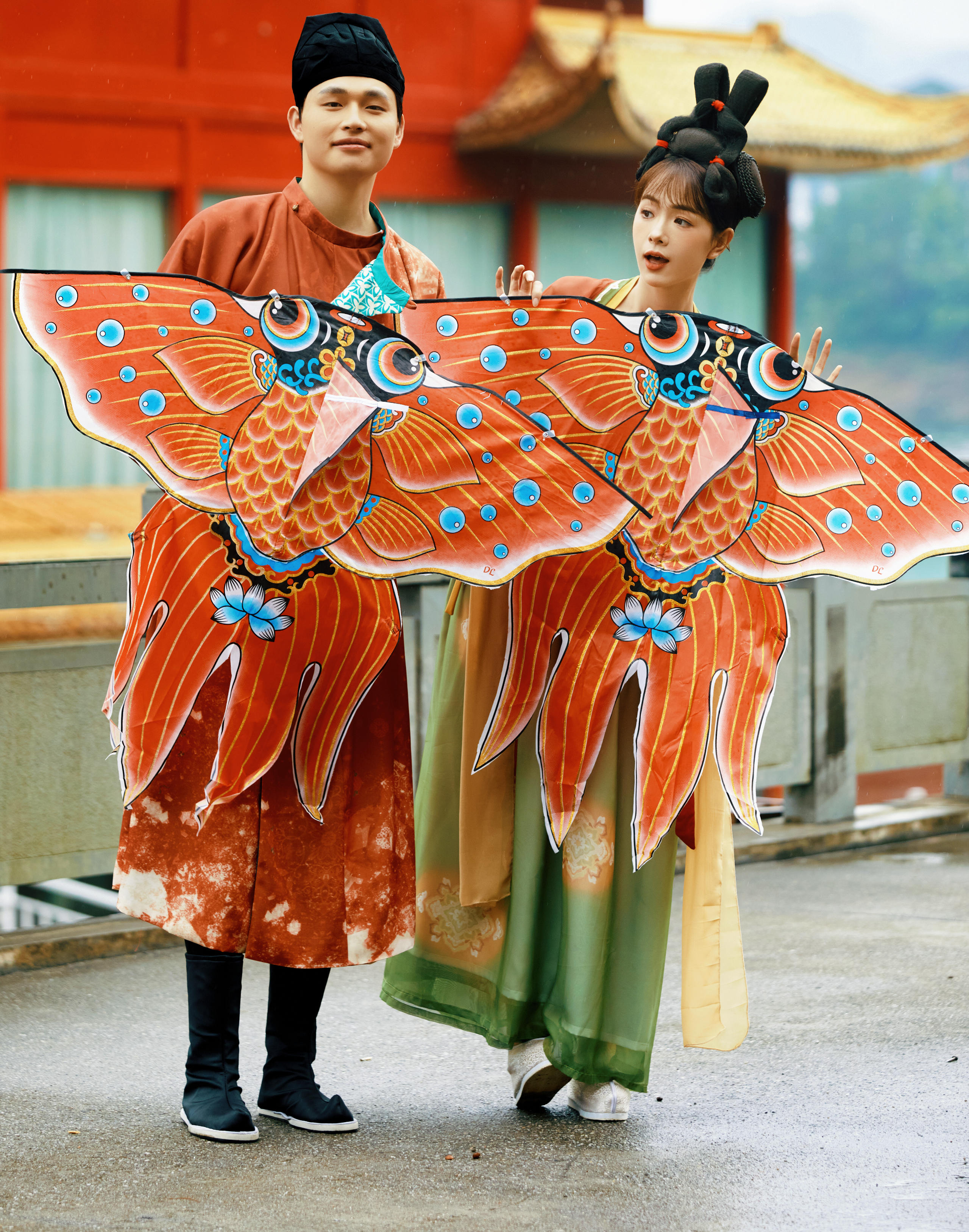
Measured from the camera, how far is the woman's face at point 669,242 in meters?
2.68

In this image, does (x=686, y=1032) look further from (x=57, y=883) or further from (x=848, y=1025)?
(x=57, y=883)

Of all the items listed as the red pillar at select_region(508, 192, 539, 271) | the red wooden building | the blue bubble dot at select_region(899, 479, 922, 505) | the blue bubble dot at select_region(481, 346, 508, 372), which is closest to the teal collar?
the blue bubble dot at select_region(481, 346, 508, 372)

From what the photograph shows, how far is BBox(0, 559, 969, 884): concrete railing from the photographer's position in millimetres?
4094

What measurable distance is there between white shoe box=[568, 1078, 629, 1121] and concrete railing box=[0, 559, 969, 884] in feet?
5.99

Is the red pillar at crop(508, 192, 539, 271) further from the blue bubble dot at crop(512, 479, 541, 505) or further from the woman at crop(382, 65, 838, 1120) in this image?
the blue bubble dot at crop(512, 479, 541, 505)

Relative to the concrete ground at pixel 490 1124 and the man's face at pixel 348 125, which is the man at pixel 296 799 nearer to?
the man's face at pixel 348 125

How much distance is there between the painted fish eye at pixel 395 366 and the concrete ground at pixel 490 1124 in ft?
4.01

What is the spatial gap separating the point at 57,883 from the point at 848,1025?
506 centimetres

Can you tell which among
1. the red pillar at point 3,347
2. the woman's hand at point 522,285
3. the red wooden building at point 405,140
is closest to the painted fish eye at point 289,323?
the woman's hand at point 522,285

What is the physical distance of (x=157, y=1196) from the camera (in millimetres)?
2410

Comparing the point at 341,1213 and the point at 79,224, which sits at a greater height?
the point at 79,224

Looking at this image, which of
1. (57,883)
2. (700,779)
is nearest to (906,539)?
(700,779)

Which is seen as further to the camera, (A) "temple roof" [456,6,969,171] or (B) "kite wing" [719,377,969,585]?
(A) "temple roof" [456,6,969,171]

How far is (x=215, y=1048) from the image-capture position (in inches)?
104
